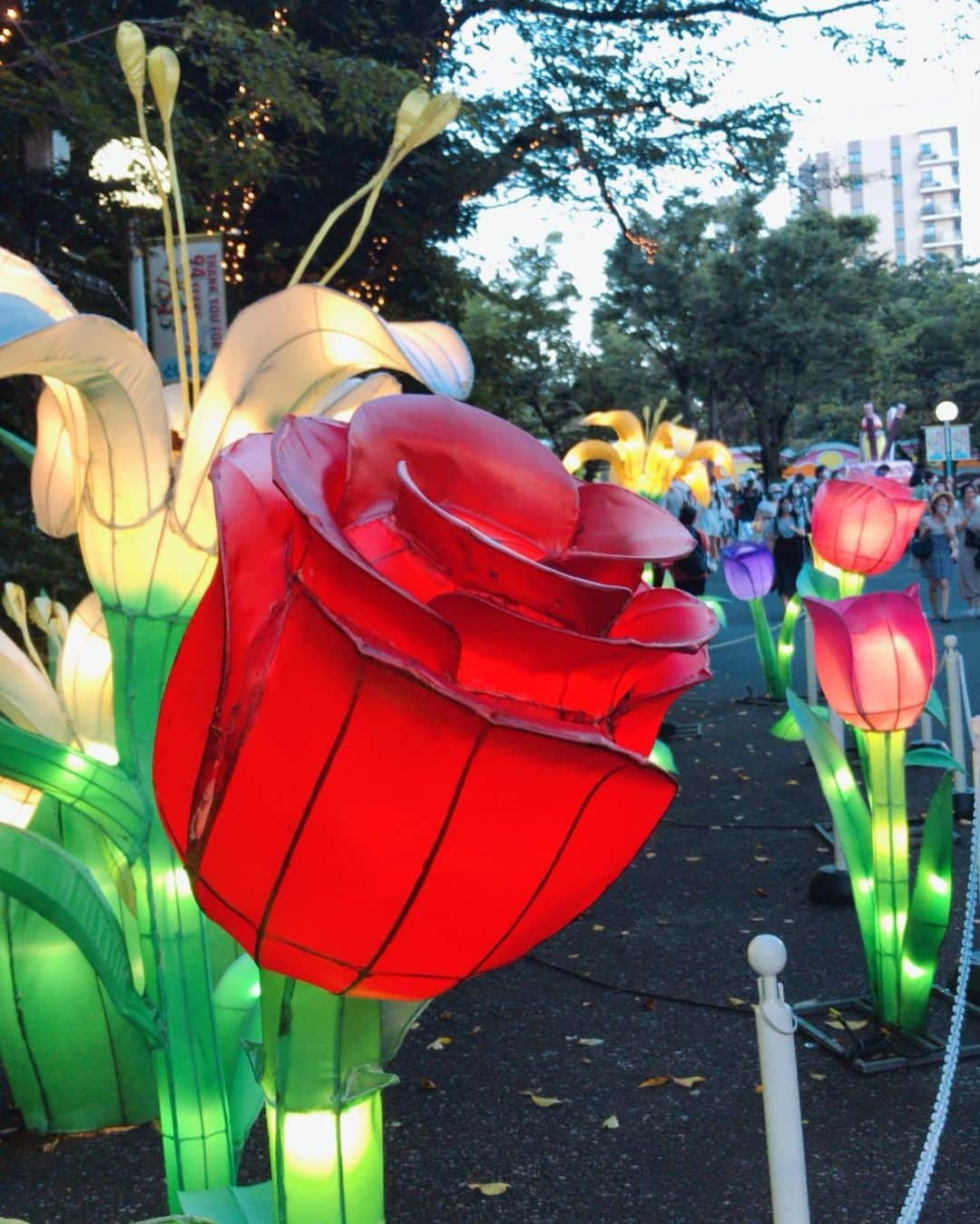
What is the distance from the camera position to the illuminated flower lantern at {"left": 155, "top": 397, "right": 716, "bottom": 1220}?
711 mm

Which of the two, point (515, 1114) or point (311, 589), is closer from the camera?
point (311, 589)

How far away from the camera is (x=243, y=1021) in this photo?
1895 mm

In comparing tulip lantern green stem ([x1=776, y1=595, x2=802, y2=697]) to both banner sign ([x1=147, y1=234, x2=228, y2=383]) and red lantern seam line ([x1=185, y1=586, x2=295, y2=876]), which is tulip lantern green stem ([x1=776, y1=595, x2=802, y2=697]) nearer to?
banner sign ([x1=147, y1=234, x2=228, y2=383])

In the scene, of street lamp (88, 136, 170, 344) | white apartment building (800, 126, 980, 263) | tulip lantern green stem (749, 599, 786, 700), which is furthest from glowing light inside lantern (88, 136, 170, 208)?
white apartment building (800, 126, 980, 263)

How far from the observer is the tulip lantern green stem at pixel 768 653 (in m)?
9.68

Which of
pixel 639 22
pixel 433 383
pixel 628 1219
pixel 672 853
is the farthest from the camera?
pixel 639 22

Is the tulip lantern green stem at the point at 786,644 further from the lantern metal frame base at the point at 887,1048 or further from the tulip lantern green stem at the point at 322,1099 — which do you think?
the tulip lantern green stem at the point at 322,1099

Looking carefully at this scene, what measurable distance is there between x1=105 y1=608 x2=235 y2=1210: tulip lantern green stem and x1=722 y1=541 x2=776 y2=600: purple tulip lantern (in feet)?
26.3

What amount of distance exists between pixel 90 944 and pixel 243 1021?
385 millimetres

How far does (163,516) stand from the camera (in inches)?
71.5

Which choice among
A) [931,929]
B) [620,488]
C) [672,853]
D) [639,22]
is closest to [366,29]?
[639,22]

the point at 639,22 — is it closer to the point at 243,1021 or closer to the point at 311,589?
the point at 243,1021

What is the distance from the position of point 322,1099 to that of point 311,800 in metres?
0.38

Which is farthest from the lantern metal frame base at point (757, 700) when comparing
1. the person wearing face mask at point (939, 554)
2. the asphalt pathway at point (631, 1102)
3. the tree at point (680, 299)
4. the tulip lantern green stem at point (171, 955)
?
the tree at point (680, 299)
